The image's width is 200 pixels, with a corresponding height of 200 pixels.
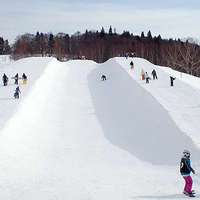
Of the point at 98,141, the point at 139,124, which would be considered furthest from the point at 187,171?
the point at 139,124

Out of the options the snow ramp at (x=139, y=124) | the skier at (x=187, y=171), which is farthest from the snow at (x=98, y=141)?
the skier at (x=187, y=171)

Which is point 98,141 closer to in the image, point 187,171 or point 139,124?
point 139,124

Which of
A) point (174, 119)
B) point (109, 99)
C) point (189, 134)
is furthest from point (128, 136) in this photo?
point (109, 99)

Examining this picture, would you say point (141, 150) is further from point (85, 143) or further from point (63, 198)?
point (63, 198)

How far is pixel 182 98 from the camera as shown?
19594mm

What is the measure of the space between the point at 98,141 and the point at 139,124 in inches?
137

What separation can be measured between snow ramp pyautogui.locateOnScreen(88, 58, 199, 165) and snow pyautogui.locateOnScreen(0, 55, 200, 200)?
2.1 inches

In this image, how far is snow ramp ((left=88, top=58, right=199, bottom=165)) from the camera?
12328 millimetres

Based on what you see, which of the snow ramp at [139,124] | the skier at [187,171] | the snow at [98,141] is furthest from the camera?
the snow ramp at [139,124]

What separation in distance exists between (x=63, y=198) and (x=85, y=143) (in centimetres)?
695

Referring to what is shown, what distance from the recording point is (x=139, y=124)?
16547mm

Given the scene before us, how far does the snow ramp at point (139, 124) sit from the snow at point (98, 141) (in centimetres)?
5

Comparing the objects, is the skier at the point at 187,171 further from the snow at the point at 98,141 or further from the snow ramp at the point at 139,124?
the snow ramp at the point at 139,124

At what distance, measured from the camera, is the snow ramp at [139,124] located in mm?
12328
